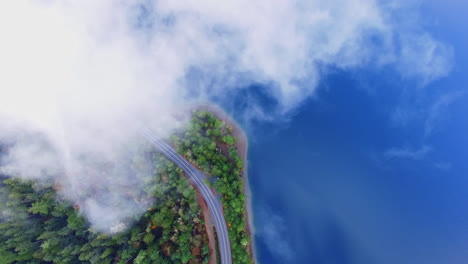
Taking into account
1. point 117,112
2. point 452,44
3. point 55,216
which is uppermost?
point 452,44

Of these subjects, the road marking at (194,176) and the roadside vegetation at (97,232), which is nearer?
the roadside vegetation at (97,232)

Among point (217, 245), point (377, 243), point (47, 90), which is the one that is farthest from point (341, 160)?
point (47, 90)

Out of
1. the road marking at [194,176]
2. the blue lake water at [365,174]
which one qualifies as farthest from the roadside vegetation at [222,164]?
the blue lake water at [365,174]

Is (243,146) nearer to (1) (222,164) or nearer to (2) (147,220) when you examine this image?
(1) (222,164)

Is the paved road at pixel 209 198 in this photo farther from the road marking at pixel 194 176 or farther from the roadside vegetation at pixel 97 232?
the roadside vegetation at pixel 97 232

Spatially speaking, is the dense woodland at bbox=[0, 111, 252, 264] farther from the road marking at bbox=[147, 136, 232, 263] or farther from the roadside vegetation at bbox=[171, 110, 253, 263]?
the road marking at bbox=[147, 136, 232, 263]

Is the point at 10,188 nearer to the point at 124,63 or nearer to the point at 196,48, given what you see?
the point at 124,63
